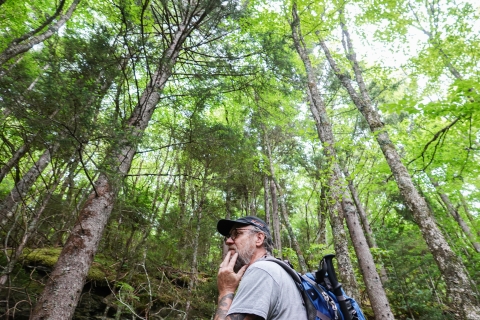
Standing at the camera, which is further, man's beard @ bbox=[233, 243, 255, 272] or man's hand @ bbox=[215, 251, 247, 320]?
man's beard @ bbox=[233, 243, 255, 272]

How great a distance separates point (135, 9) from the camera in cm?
618

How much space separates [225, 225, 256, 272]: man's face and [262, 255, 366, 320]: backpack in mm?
455

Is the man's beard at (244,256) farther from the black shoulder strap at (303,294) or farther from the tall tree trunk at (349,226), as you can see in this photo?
the tall tree trunk at (349,226)

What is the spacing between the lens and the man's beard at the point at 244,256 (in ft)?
7.59

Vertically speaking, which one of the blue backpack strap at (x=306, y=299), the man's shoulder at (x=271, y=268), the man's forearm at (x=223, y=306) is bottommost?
the man's forearm at (x=223, y=306)

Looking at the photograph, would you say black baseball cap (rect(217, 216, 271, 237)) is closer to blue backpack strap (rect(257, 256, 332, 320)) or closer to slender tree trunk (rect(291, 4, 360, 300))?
blue backpack strap (rect(257, 256, 332, 320))

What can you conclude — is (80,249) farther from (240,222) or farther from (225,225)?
(240,222)

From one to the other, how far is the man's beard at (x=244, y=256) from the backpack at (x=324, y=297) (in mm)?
442

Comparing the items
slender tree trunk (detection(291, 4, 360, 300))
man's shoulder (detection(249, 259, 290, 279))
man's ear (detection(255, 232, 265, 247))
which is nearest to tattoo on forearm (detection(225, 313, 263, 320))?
man's shoulder (detection(249, 259, 290, 279))

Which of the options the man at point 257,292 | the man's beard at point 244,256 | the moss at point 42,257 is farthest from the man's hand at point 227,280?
the moss at point 42,257

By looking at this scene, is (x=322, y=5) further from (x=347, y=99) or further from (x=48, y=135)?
(x=48, y=135)

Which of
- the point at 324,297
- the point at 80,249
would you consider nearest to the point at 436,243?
the point at 324,297

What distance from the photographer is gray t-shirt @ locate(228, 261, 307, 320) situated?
1.56 m

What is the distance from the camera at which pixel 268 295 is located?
1.63m
